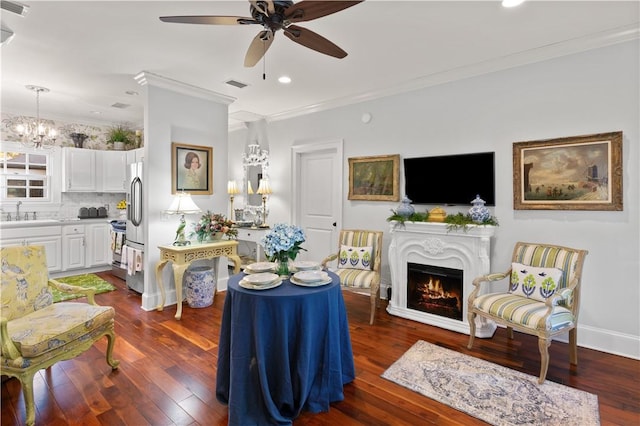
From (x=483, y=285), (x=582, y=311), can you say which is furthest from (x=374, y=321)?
(x=582, y=311)

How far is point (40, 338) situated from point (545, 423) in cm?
322

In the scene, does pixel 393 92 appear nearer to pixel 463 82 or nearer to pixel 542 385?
pixel 463 82

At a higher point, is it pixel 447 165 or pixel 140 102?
pixel 140 102

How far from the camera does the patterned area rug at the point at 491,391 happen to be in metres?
2.06

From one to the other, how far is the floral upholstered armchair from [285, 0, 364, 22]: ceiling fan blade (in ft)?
8.20

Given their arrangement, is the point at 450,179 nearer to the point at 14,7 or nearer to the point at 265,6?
the point at 265,6

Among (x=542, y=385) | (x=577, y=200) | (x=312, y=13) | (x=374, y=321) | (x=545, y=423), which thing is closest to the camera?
(x=312, y=13)

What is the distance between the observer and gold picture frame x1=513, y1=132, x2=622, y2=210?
2.86 meters

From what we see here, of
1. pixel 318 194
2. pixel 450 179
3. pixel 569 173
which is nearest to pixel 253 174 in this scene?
pixel 318 194

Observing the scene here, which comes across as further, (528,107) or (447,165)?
(447,165)

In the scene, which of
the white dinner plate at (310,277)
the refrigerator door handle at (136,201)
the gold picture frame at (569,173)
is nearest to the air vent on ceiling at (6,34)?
the refrigerator door handle at (136,201)

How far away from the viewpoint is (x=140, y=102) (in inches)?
191

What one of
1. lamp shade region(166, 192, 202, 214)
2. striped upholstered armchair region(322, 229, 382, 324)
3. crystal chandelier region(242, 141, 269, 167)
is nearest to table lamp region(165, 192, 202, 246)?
lamp shade region(166, 192, 202, 214)

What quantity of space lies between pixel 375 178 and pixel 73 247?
5.09 m
